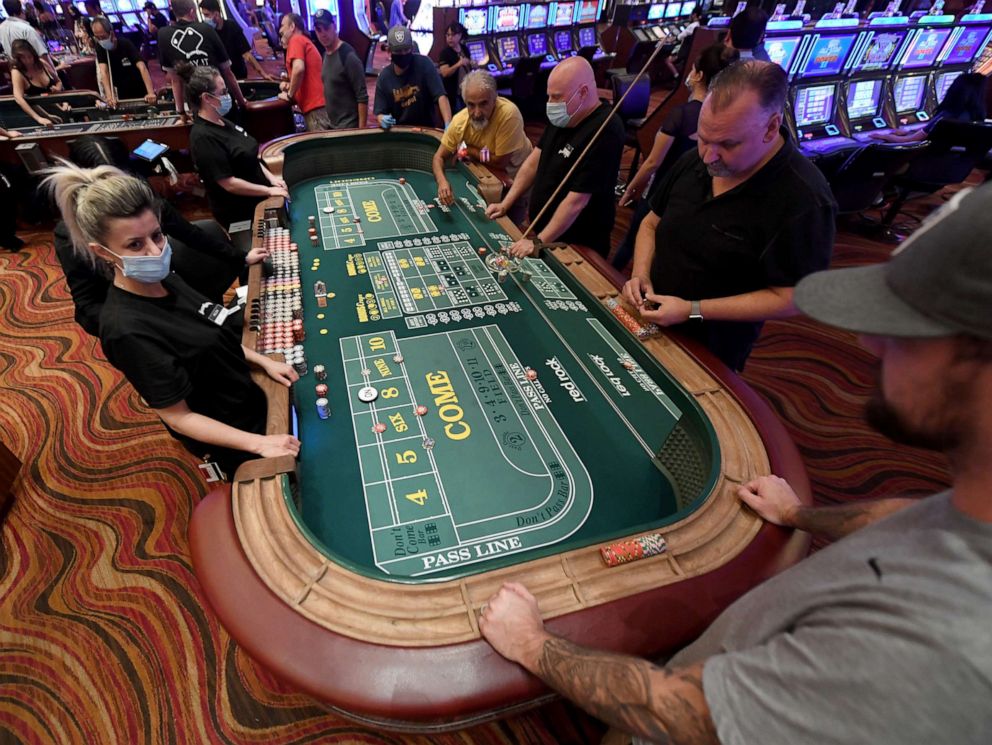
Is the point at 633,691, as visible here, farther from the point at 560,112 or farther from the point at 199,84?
the point at 199,84

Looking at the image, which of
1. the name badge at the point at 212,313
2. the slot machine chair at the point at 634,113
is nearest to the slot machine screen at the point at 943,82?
the slot machine chair at the point at 634,113

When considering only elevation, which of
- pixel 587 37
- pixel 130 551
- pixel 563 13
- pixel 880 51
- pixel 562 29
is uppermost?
pixel 563 13

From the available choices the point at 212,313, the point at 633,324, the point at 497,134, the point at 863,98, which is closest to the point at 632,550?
the point at 633,324

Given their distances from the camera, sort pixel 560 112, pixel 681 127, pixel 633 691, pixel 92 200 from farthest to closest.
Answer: pixel 681 127 < pixel 560 112 < pixel 92 200 < pixel 633 691

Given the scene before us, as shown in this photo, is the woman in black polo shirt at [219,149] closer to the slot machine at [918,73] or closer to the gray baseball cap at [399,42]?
the gray baseball cap at [399,42]

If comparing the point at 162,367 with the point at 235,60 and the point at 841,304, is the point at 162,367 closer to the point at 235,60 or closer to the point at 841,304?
the point at 841,304

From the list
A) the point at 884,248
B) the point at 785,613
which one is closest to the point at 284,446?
the point at 785,613

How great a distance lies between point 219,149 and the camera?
328cm

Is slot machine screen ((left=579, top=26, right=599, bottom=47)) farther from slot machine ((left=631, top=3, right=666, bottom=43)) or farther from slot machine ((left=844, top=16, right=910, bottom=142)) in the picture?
slot machine ((left=844, top=16, right=910, bottom=142))

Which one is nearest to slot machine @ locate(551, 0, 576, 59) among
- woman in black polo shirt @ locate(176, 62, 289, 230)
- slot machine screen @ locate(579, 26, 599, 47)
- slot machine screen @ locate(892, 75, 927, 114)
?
slot machine screen @ locate(579, 26, 599, 47)

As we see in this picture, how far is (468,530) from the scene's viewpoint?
1.54 meters

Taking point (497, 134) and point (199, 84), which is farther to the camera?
point (497, 134)

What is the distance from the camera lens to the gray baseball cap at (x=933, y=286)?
562 millimetres

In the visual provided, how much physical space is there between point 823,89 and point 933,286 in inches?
245
